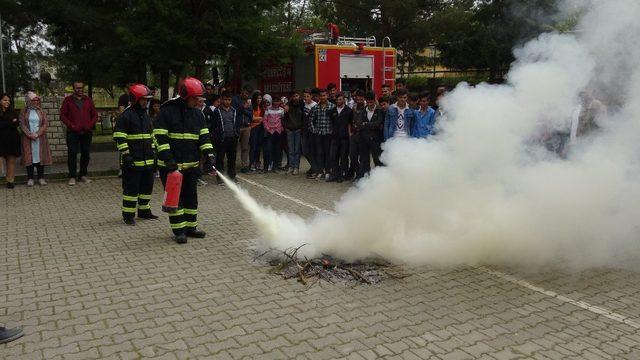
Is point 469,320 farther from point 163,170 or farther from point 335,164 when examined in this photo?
point 335,164

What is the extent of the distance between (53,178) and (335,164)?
639cm

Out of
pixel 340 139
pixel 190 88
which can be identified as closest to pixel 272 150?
pixel 340 139

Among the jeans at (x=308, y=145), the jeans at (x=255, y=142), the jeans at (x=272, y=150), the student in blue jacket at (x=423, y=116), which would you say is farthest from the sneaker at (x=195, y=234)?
the jeans at (x=255, y=142)

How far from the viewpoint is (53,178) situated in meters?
11.8

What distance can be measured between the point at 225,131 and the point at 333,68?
5.00m

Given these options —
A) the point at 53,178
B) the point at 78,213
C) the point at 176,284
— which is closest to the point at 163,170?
the point at 176,284

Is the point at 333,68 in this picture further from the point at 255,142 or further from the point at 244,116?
the point at 244,116

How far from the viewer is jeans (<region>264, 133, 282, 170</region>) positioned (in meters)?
12.7

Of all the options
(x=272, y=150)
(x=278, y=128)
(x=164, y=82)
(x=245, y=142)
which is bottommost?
(x=272, y=150)

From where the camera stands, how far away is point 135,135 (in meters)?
7.60

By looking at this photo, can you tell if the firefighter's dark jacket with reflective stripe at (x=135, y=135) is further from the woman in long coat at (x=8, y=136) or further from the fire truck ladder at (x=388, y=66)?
the fire truck ladder at (x=388, y=66)

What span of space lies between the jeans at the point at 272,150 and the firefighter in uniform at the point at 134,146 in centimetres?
502

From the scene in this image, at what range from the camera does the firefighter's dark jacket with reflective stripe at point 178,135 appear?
6496mm

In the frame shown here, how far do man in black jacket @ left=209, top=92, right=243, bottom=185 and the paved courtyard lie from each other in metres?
4.83
